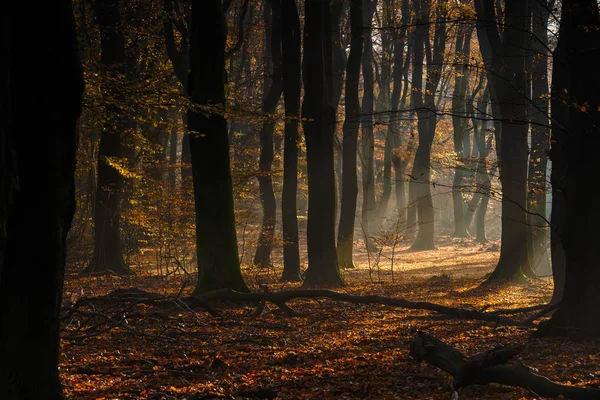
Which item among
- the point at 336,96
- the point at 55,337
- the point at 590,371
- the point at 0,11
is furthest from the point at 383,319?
the point at 336,96

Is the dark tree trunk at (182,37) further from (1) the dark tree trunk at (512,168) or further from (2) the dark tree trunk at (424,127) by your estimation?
(2) the dark tree trunk at (424,127)

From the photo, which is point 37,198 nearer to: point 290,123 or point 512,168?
point 290,123

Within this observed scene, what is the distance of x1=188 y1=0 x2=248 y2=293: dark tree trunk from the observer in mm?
11195

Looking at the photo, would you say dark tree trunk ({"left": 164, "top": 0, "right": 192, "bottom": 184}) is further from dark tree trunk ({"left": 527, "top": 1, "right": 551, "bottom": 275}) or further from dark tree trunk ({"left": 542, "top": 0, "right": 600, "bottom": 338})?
dark tree trunk ({"left": 542, "top": 0, "right": 600, "bottom": 338})

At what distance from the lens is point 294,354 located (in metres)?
7.34

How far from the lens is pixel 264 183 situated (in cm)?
2098

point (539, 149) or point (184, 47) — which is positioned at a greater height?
point (184, 47)

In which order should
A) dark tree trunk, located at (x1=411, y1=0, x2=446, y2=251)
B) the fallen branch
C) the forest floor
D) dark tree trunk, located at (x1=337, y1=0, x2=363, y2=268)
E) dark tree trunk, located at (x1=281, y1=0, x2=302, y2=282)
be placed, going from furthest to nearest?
dark tree trunk, located at (x1=411, y1=0, x2=446, y2=251) < dark tree trunk, located at (x1=337, y1=0, x2=363, y2=268) < dark tree trunk, located at (x1=281, y1=0, x2=302, y2=282) < the fallen branch < the forest floor

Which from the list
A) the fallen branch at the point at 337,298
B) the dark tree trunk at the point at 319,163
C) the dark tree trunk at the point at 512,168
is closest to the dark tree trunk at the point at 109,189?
the dark tree trunk at the point at 319,163

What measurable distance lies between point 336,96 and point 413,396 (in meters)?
17.4

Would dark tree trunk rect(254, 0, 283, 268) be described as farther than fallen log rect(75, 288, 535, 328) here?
Yes

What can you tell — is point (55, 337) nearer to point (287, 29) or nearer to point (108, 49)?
point (287, 29)

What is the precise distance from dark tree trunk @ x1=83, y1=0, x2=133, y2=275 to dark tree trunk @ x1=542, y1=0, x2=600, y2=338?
37.6ft

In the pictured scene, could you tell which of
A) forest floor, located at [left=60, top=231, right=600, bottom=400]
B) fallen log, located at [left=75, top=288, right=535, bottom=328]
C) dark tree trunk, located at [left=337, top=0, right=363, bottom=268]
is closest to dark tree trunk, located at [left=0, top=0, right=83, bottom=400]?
forest floor, located at [left=60, top=231, right=600, bottom=400]
